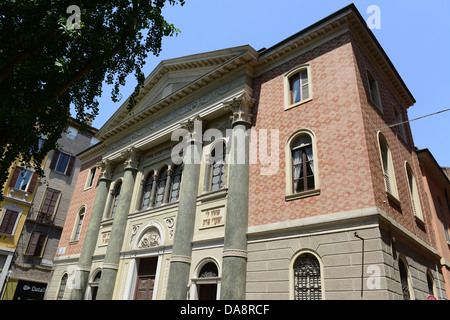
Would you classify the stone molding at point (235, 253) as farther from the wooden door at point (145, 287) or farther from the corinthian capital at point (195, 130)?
the corinthian capital at point (195, 130)

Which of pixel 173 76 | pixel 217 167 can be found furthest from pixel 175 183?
pixel 173 76

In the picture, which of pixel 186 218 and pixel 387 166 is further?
pixel 186 218

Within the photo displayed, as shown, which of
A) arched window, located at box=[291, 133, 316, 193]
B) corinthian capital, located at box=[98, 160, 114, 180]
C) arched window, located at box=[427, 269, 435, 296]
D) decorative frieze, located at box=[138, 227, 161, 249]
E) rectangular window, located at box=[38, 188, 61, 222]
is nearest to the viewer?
arched window, located at box=[291, 133, 316, 193]

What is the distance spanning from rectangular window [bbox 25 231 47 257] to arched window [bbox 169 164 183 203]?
1679 cm

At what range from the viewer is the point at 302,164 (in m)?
10.9

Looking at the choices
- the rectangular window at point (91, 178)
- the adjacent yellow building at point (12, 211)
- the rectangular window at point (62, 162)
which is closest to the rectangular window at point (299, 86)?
the rectangular window at point (91, 178)

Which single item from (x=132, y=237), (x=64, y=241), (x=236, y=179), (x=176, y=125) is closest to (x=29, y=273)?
(x=64, y=241)

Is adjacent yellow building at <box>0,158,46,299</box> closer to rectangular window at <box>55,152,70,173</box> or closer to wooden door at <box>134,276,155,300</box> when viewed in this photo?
rectangular window at <box>55,152,70,173</box>

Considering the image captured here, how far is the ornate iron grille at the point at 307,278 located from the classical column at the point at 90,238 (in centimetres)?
1236

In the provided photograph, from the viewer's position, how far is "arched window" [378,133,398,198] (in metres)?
10.8

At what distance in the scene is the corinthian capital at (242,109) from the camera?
12.8 m

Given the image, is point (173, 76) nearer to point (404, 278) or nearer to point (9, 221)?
point (404, 278)

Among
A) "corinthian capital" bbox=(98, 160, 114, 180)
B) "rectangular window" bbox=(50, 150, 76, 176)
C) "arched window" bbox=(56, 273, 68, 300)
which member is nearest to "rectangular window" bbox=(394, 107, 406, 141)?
"corinthian capital" bbox=(98, 160, 114, 180)

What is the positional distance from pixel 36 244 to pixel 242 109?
72.0ft
